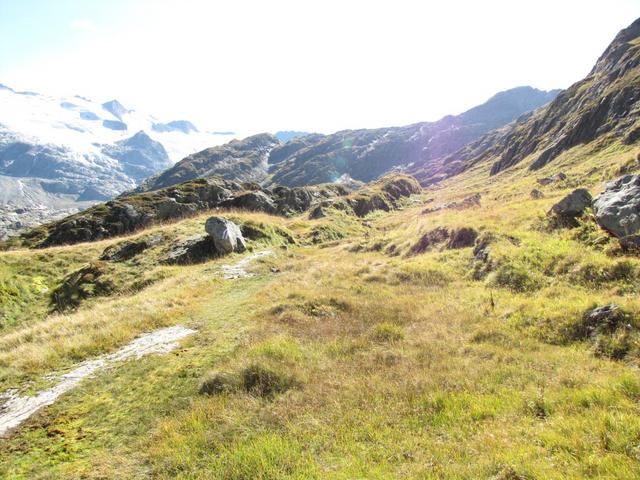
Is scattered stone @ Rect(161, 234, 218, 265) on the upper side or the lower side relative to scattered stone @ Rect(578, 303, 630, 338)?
upper

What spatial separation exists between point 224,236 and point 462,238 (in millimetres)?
18963

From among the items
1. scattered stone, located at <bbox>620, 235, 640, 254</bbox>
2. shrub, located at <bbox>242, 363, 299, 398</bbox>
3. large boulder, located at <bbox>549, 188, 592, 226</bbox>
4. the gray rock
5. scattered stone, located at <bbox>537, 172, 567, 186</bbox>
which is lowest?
A: shrub, located at <bbox>242, 363, 299, 398</bbox>

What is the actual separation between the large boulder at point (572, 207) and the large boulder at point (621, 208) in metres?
1.77

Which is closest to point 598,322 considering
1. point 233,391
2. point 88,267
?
point 233,391

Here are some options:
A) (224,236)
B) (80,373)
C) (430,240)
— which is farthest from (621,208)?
(224,236)

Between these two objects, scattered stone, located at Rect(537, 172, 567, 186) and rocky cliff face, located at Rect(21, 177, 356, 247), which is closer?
scattered stone, located at Rect(537, 172, 567, 186)

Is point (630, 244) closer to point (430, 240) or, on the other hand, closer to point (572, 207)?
point (572, 207)

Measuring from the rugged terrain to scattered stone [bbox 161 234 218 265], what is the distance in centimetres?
394

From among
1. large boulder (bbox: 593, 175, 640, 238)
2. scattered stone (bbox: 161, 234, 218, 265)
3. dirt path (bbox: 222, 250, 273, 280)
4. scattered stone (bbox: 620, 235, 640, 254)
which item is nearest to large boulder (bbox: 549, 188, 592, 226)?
large boulder (bbox: 593, 175, 640, 238)

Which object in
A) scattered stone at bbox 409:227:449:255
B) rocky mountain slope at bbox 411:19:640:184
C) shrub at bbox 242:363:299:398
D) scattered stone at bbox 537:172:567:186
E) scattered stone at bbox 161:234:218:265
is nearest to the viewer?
shrub at bbox 242:363:299:398

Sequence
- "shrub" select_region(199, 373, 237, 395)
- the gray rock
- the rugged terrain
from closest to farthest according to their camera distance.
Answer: the rugged terrain
"shrub" select_region(199, 373, 237, 395)
the gray rock

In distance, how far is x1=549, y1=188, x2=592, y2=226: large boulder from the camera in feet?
60.8

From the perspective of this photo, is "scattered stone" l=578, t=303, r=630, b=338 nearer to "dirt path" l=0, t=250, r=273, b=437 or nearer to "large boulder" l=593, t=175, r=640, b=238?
"large boulder" l=593, t=175, r=640, b=238

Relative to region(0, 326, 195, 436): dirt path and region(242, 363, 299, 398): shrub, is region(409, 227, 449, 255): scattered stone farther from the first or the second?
region(242, 363, 299, 398): shrub
